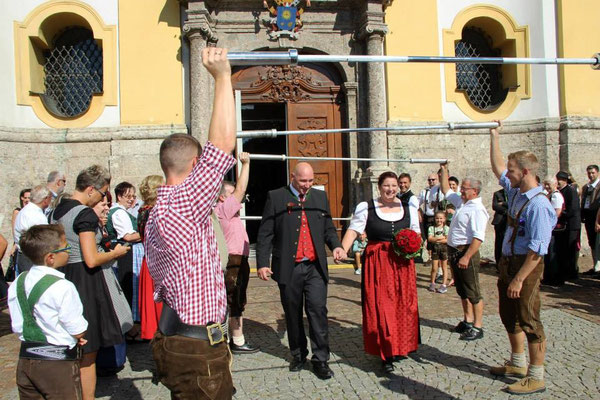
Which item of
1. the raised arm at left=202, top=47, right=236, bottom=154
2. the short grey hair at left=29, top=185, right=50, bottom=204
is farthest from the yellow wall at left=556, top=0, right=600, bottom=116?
the raised arm at left=202, top=47, right=236, bottom=154

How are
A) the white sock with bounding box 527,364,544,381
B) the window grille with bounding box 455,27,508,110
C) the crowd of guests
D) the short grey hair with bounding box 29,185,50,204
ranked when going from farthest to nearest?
the window grille with bounding box 455,27,508,110
the short grey hair with bounding box 29,185,50,204
the white sock with bounding box 527,364,544,381
the crowd of guests

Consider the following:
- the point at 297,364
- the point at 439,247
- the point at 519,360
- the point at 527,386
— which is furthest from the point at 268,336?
the point at 439,247

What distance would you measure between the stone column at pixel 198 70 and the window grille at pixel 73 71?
244cm

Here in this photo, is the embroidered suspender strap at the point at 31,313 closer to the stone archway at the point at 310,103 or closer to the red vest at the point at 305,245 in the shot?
the red vest at the point at 305,245

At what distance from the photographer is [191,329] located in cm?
236

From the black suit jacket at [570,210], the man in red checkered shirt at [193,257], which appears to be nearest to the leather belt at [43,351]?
the man in red checkered shirt at [193,257]

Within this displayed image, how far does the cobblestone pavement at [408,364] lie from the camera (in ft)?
14.4

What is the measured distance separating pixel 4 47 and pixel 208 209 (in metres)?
11.2

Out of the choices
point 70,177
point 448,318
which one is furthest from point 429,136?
point 70,177

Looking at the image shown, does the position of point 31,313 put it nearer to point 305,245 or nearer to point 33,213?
point 305,245

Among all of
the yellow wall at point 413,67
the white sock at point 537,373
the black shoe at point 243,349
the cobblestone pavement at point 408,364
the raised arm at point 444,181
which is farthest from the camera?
the yellow wall at point 413,67

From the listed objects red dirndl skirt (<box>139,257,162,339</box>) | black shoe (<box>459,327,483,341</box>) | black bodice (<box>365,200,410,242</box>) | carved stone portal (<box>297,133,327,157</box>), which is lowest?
black shoe (<box>459,327,483,341</box>)

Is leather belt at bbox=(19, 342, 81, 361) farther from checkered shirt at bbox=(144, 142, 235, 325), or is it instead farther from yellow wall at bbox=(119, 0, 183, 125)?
yellow wall at bbox=(119, 0, 183, 125)

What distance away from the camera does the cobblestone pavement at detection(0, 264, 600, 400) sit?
438 centimetres
